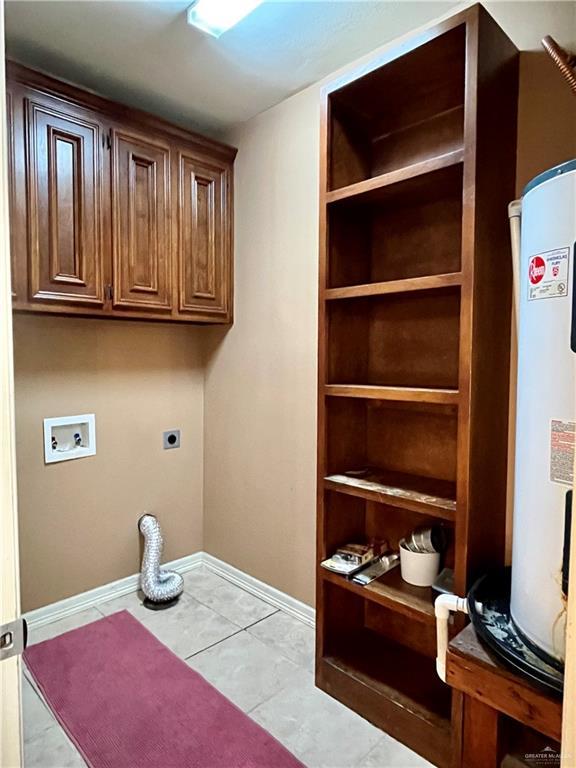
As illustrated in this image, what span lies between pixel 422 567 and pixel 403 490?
0.29m

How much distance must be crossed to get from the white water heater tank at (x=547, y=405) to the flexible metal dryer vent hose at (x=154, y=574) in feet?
6.07

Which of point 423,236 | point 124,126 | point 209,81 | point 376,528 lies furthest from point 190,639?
point 209,81

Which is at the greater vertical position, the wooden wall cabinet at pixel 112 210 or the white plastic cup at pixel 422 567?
the wooden wall cabinet at pixel 112 210

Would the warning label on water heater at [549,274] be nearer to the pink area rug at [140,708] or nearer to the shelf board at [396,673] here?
the shelf board at [396,673]

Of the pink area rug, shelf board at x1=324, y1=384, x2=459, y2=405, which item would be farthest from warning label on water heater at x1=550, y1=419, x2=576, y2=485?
the pink area rug

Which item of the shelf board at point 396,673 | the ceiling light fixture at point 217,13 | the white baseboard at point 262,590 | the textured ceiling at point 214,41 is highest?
the textured ceiling at point 214,41

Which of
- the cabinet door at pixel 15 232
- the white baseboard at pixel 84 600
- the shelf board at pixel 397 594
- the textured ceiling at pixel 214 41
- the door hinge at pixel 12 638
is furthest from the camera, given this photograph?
the white baseboard at pixel 84 600

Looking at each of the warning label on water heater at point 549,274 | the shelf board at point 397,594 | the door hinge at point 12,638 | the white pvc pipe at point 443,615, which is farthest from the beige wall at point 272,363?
the door hinge at point 12,638

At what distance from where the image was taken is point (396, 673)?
1.75 m

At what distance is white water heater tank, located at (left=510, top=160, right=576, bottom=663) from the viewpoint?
1.00 meters

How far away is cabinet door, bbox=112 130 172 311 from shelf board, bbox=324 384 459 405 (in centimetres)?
108

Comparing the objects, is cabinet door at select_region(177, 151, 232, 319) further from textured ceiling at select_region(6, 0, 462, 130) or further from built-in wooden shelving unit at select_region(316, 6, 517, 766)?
built-in wooden shelving unit at select_region(316, 6, 517, 766)

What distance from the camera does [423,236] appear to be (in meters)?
1.81

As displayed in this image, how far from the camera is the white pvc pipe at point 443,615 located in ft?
4.34
